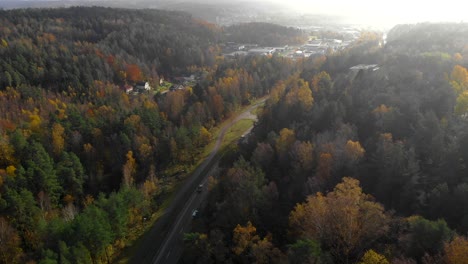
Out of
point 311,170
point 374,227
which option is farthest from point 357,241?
point 311,170

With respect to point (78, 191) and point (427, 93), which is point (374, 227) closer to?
point (427, 93)

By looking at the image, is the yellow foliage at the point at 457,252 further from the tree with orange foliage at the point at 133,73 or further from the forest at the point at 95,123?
the tree with orange foliage at the point at 133,73

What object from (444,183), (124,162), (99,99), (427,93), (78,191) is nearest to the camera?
(444,183)

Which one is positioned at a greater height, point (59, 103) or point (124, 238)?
point (59, 103)

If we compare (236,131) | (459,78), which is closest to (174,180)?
(236,131)

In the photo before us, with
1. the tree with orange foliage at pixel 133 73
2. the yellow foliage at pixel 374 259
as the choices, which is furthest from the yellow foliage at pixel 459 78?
the tree with orange foliage at pixel 133 73

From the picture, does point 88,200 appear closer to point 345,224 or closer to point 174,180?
point 174,180
